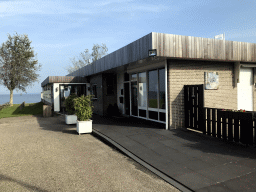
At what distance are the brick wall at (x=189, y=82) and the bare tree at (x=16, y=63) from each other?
2309 cm

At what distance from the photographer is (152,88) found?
9367mm

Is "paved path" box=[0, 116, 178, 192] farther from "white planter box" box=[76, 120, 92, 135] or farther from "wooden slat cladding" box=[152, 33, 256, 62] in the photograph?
"wooden slat cladding" box=[152, 33, 256, 62]

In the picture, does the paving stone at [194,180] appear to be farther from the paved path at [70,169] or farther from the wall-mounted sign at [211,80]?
the wall-mounted sign at [211,80]

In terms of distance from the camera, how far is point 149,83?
31.6ft

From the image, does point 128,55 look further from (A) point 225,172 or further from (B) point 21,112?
(B) point 21,112

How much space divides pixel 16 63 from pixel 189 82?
23.8m

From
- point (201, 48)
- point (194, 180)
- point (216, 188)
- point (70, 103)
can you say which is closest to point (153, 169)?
point (194, 180)

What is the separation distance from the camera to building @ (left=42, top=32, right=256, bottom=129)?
7.22m

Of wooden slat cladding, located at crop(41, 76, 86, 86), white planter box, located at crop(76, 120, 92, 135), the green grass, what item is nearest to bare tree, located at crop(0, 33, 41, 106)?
the green grass

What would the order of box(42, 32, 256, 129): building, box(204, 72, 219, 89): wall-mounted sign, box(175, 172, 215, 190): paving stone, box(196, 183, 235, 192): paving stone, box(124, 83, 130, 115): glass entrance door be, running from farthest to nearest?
box(124, 83, 130, 115): glass entrance door
box(204, 72, 219, 89): wall-mounted sign
box(42, 32, 256, 129): building
box(175, 172, 215, 190): paving stone
box(196, 183, 235, 192): paving stone

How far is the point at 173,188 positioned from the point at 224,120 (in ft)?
11.2

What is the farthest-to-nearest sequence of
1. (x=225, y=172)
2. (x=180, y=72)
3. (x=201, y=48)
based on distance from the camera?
(x=180, y=72) → (x=201, y=48) → (x=225, y=172)

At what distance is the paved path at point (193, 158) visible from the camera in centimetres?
358

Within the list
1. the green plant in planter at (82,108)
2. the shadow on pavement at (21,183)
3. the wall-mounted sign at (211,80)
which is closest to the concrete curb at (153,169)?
the green plant in planter at (82,108)
